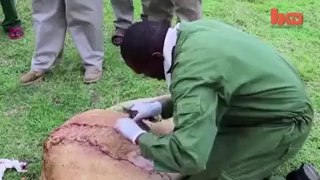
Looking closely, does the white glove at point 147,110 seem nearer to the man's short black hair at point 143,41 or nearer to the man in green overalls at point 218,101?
the man in green overalls at point 218,101

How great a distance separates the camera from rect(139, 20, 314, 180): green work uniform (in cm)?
240

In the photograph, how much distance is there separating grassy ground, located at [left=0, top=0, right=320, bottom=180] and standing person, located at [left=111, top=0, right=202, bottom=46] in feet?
0.67

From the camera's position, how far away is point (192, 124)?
2.37m

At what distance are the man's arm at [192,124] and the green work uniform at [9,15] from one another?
290 centimetres

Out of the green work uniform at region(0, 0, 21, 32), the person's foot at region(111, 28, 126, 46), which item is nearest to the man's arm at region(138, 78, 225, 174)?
the person's foot at region(111, 28, 126, 46)

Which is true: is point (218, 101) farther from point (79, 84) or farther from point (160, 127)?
point (79, 84)

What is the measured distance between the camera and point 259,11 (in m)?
5.52

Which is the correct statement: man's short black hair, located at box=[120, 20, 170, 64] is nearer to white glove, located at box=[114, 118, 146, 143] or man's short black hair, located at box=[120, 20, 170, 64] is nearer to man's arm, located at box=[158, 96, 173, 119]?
white glove, located at box=[114, 118, 146, 143]

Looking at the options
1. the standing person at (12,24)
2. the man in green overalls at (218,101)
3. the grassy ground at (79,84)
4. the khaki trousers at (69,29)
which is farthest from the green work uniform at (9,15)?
the man in green overalls at (218,101)

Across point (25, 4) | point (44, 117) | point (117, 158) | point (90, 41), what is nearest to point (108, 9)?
point (25, 4)

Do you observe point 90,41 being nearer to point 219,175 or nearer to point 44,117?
point 44,117

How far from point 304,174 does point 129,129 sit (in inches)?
39.3

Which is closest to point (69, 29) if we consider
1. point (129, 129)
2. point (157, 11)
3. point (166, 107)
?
point (157, 11)

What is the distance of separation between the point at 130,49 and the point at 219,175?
0.78 metres
